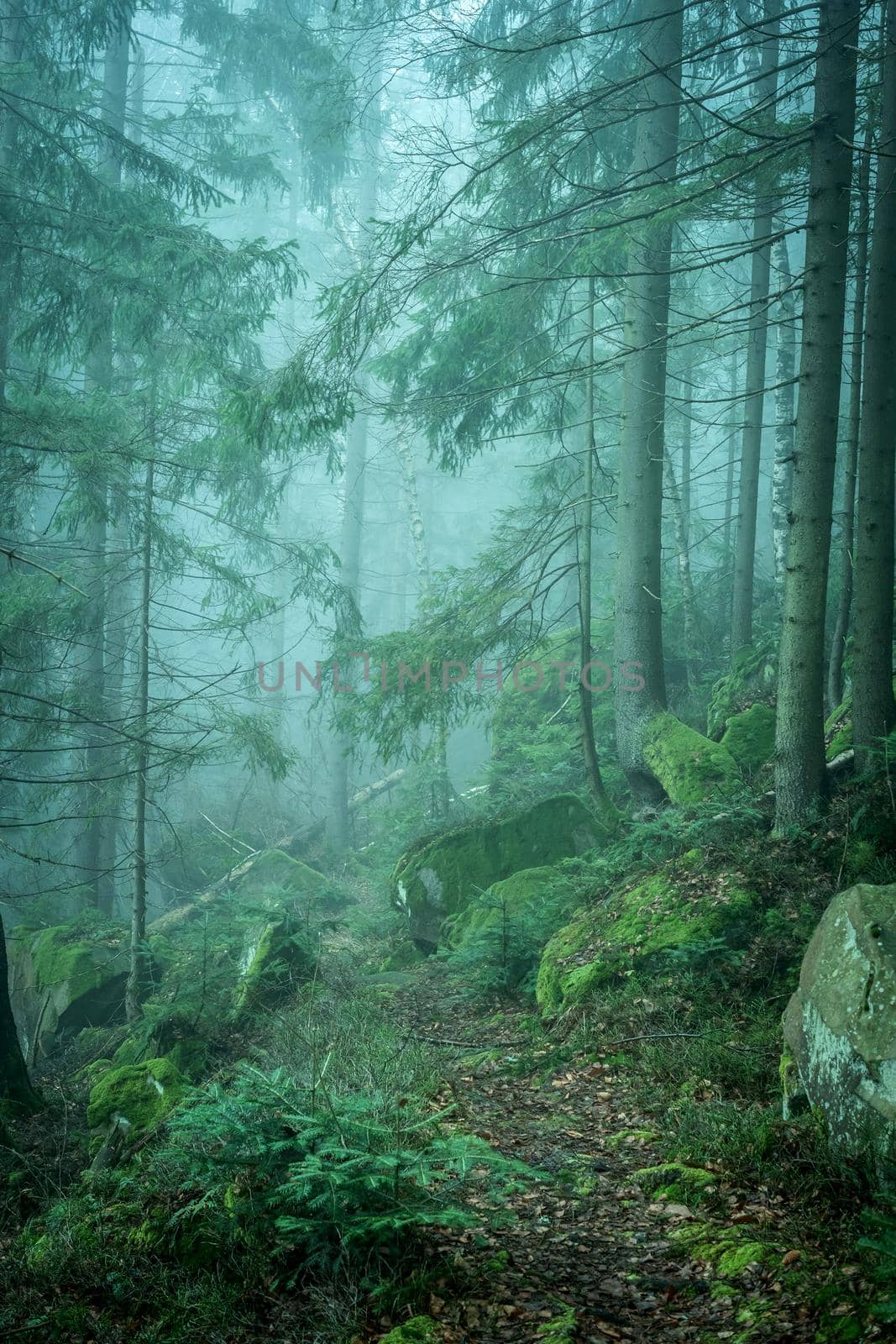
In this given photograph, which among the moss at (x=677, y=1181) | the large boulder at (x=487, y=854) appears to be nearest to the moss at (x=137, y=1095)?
the moss at (x=677, y=1181)

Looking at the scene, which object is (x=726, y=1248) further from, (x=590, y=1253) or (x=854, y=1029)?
(x=854, y=1029)

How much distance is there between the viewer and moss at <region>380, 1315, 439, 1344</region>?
2.94 metres

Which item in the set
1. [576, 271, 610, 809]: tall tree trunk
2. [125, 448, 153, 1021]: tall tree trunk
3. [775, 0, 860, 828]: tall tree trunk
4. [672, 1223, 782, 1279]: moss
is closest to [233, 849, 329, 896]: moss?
[125, 448, 153, 1021]: tall tree trunk

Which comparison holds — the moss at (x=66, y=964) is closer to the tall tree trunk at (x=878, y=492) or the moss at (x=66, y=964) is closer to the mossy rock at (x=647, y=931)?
the mossy rock at (x=647, y=931)

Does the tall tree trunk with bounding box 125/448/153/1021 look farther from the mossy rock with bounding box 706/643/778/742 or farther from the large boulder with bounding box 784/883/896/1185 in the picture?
the large boulder with bounding box 784/883/896/1185

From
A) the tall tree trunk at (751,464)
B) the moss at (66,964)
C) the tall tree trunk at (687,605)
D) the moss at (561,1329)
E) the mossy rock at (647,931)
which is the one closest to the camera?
the moss at (561,1329)

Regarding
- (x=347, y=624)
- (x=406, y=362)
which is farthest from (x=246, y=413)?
(x=347, y=624)

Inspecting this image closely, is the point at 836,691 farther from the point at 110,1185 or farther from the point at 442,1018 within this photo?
the point at 110,1185

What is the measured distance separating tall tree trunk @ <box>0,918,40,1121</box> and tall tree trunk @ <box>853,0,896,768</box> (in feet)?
25.7

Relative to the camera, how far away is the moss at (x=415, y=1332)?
294cm

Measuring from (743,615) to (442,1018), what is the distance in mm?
8789

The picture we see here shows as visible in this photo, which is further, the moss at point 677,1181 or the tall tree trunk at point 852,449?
the tall tree trunk at point 852,449

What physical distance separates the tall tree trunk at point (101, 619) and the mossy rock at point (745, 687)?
8.16 metres

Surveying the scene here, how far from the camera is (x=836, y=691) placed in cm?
943
